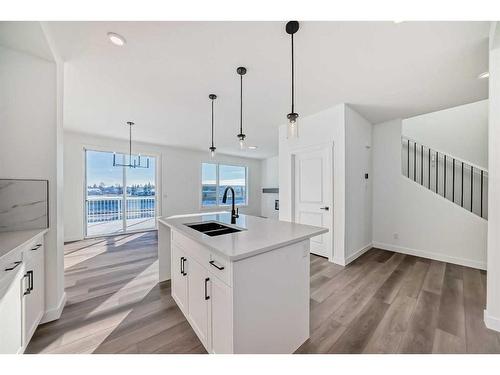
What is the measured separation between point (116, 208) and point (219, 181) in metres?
3.39

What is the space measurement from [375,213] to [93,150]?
6762 millimetres

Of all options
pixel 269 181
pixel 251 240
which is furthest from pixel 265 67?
pixel 269 181

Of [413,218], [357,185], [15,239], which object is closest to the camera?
[15,239]

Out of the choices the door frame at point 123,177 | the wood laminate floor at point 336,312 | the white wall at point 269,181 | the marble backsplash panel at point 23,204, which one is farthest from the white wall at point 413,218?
the door frame at point 123,177

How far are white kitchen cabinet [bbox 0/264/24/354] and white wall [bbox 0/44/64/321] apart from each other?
536 millimetres

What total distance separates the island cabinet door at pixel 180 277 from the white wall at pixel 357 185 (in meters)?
2.53

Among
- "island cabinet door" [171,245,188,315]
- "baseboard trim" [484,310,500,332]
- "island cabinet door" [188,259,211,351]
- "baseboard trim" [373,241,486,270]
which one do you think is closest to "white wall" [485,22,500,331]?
"baseboard trim" [484,310,500,332]

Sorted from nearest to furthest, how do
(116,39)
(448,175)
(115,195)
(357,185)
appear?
(116,39) < (357,185) < (448,175) < (115,195)

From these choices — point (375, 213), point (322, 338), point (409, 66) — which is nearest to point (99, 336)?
point (322, 338)

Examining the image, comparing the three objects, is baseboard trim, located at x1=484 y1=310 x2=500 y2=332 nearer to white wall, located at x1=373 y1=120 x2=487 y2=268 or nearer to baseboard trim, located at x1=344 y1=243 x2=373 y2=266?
baseboard trim, located at x1=344 y1=243 x2=373 y2=266

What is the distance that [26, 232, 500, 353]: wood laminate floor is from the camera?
1.52m

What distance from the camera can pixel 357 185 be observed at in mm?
3439

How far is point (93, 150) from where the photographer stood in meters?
4.87

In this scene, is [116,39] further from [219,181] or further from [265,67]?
[219,181]
